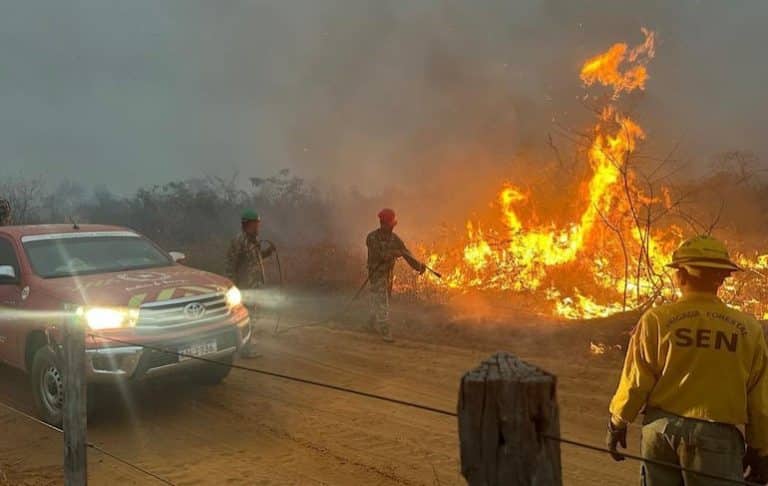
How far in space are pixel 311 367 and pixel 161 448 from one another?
2800 millimetres

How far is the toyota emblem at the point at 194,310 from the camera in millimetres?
6234

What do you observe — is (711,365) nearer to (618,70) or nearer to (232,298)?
(232,298)

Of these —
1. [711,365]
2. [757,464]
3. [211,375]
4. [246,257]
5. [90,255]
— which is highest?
[246,257]

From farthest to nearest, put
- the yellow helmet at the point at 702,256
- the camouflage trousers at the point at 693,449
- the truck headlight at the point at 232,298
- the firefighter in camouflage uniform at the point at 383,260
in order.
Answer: the firefighter in camouflage uniform at the point at 383,260 < the truck headlight at the point at 232,298 < the yellow helmet at the point at 702,256 < the camouflage trousers at the point at 693,449

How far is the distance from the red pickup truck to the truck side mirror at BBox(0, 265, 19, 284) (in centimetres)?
1

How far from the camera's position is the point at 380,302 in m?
9.77

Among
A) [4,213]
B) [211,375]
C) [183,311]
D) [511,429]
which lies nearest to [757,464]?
[511,429]

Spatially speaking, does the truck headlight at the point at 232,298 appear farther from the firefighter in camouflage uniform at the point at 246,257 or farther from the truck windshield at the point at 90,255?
the firefighter in camouflage uniform at the point at 246,257

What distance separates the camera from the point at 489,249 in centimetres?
1306

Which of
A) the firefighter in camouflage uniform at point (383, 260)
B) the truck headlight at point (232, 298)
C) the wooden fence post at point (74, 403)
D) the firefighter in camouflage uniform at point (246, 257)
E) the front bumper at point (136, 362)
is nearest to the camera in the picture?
the wooden fence post at point (74, 403)

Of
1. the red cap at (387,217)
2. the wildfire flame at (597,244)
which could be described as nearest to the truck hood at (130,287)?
the red cap at (387,217)

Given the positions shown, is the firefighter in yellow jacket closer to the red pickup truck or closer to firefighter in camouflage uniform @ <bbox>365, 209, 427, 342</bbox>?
the red pickup truck

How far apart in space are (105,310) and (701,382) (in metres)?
5.00

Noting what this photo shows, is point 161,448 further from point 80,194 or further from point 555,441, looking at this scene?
point 80,194
